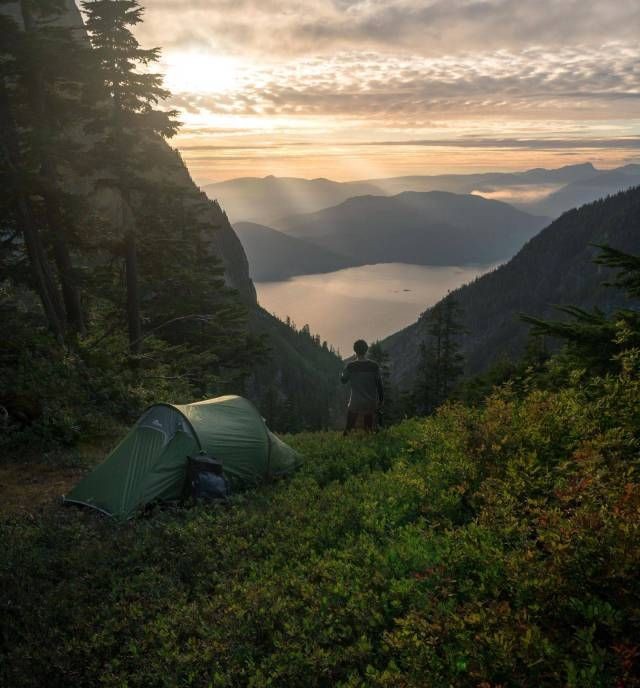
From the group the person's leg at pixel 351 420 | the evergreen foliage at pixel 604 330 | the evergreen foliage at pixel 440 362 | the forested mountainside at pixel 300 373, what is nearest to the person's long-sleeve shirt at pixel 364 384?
the person's leg at pixel 351 420

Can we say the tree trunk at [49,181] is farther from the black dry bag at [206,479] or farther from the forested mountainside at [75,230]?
the black dry bag at [206,479]

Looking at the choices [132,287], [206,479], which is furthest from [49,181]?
[206,479]

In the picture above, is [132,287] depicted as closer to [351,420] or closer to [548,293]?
[351,420]

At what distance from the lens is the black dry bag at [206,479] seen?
9.20m

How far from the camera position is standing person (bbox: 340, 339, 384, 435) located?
12.2 metres

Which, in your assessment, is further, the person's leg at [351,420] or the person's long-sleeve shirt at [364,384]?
the person's leg at [351,420]

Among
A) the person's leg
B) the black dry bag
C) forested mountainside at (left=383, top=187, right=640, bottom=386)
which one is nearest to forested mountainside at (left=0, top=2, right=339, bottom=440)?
the black dry bag

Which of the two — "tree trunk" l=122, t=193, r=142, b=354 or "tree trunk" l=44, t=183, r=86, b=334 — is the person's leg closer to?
"tree trunk" l=122, t=193, r=142, b=354

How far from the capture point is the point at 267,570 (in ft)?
21.3

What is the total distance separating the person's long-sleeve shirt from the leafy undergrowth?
3.19 meters

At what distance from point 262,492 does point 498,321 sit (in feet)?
624

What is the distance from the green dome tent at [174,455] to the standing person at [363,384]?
90.4 inches

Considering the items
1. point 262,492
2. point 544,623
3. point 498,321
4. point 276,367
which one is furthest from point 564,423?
point 498,321

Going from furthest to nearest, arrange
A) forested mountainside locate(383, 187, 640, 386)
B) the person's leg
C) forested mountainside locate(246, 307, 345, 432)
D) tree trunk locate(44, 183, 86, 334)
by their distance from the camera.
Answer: forested mountainside locate(383, 187, 640, 386) < forested mountainside locate(246, 307, 345, 432) < tree trunk locate(44, 183, 86, 334) < the person's leg
